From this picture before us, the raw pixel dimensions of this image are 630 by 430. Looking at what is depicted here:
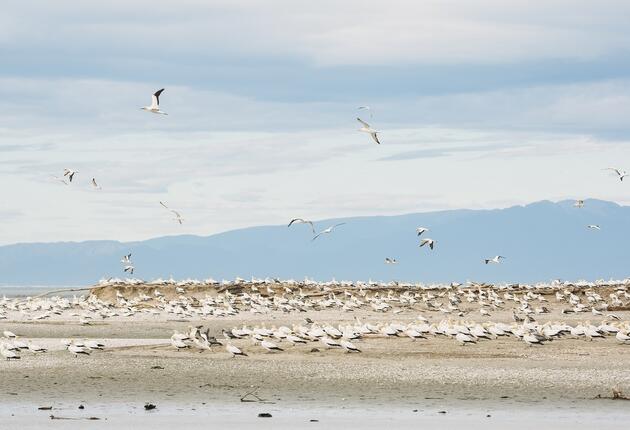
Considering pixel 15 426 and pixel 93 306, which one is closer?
pixel 15 426

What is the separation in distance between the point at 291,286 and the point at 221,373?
36589mm

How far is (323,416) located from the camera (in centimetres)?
2211

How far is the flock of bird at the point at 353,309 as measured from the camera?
33.4 metres

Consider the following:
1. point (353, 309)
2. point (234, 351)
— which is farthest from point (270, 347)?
point (353, 309)

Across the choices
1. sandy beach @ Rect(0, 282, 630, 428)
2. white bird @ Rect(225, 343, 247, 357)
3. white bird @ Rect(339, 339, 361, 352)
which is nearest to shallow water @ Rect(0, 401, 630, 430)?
sandy beach @ Rect(0, 282, 630, 428)

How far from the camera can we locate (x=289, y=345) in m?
33.1

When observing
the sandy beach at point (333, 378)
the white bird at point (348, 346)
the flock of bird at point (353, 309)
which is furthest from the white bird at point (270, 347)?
the white bird at point (348, 346)

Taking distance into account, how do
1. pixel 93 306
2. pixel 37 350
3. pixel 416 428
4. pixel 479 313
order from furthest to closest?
pixel 93 306 → pixel 479 313 → pixel 37 350 → pixel 416 428

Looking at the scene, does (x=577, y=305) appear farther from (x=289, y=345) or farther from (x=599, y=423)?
(x=599, y=423)

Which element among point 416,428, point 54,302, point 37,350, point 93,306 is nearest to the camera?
point 416,428

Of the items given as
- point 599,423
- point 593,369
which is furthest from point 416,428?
point 593,369

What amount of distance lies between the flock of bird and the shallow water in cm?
770

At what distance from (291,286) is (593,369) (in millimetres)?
37309

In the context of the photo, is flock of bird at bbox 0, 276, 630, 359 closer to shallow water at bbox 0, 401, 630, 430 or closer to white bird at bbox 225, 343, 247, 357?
white bird at bbox 225, 343, 247, 357
